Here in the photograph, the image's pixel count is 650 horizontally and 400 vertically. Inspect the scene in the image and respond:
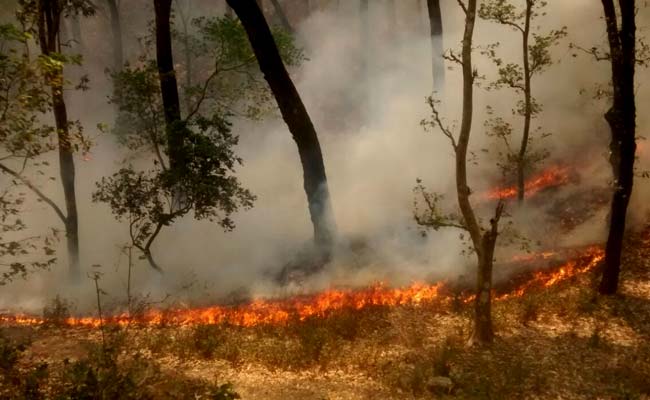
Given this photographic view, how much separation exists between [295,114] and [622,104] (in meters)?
8.89

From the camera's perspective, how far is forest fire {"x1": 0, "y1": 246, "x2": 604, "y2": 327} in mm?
13367

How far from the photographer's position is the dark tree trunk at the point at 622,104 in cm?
1045

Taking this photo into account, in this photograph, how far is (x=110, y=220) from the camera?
2492 cm

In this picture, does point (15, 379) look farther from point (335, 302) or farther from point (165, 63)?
point (165, 63)

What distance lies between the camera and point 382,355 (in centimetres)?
1082

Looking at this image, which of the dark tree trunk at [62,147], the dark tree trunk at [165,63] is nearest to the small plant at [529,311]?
the dark tree trunk at [165,63]

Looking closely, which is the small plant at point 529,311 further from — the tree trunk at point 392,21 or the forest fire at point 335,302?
the tree trunk at point 392,21

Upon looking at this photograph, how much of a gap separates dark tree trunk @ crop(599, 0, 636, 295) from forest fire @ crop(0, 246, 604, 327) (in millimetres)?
2330

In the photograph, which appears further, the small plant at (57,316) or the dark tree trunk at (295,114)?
the dark tree trunk at (295,114)

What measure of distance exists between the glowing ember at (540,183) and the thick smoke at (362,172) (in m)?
0.78

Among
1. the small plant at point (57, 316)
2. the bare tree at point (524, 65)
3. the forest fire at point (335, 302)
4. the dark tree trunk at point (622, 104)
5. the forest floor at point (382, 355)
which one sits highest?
the bare tree at point (524, 65)

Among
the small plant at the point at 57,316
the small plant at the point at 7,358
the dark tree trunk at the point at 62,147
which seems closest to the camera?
the small plant at the point at 7,358

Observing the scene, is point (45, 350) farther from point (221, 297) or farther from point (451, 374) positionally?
point (451, 374)

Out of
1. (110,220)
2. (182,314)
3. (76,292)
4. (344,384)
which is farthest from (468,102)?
(110,220)
